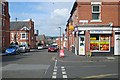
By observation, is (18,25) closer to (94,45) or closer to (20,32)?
(20,32)

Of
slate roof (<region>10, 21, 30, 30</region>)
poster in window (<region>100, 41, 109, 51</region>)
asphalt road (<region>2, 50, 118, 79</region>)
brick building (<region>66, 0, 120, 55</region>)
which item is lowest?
asphalt road (<region>2, 50, 118, 79</region>)

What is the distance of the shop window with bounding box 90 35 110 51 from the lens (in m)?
39.2

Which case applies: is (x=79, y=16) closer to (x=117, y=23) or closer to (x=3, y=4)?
(x=117, y=23)

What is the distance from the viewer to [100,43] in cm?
3928

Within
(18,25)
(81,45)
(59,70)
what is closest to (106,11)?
(81,45)

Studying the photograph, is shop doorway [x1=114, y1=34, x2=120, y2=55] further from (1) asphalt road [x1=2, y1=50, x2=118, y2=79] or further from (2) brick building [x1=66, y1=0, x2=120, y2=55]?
(1) asphalt road [x1=2, y1=50, x2=118, y2=79]

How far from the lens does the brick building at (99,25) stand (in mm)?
38688

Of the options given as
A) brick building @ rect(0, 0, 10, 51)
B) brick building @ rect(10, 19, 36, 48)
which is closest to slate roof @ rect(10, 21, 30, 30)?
brick building @ rect(10, 19, 36, 48)

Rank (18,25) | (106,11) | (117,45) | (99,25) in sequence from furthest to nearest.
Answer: (18,25), (117,45), (106,11), (99,25)

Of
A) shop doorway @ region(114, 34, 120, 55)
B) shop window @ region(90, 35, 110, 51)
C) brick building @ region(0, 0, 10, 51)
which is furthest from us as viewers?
brick building @ region(0, 0, 10, 51)

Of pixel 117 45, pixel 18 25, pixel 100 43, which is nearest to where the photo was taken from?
pixel 100 43

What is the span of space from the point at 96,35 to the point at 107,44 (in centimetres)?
174

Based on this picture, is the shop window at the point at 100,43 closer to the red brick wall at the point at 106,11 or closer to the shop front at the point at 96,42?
the shop front at the point at 96,42

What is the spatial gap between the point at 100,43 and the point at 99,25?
7.62 ft
